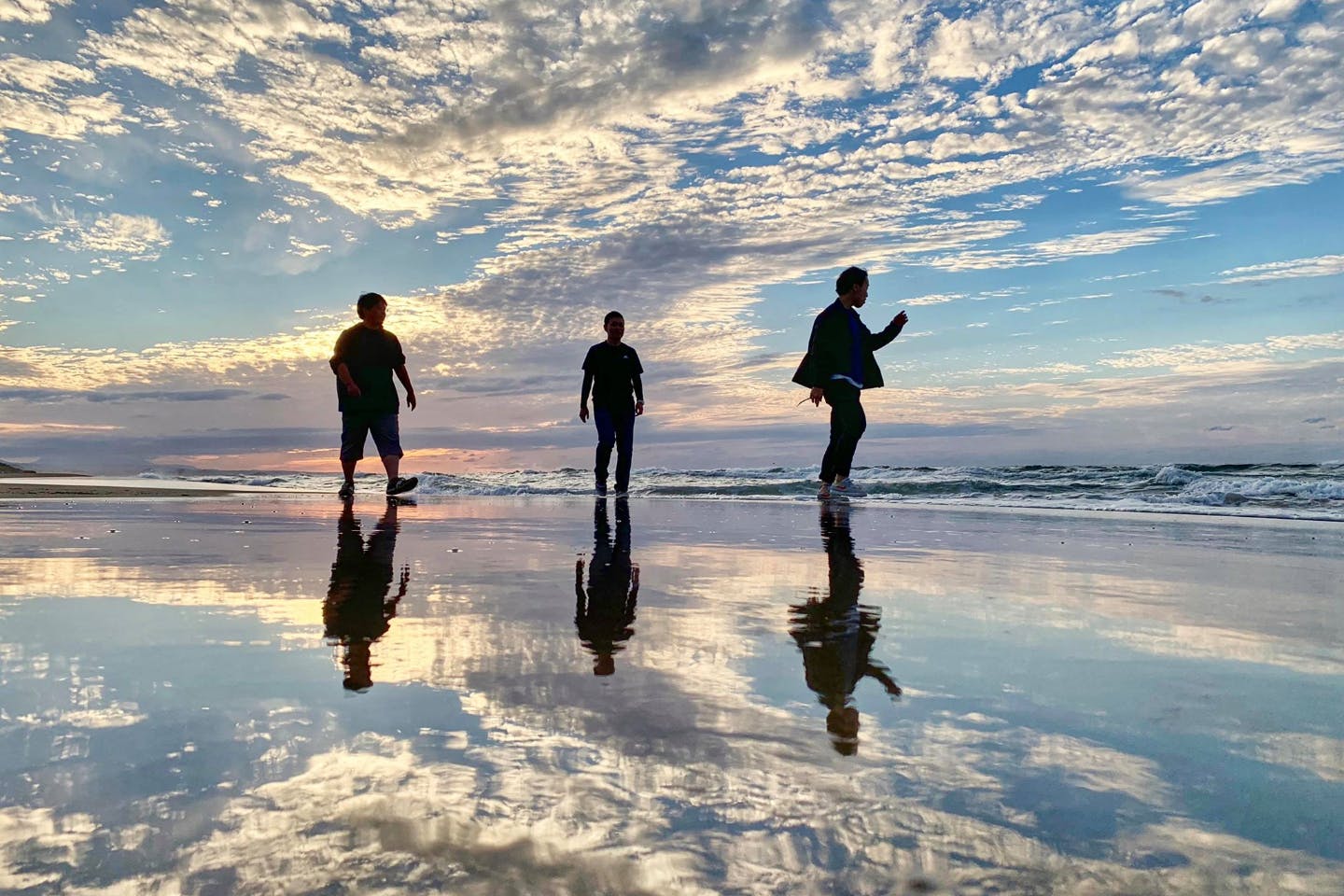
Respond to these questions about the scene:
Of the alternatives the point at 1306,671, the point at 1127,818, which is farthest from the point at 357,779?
the point at 1306,671

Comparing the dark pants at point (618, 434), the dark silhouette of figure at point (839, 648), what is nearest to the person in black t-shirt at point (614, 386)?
the dark pants at point (618, 434)

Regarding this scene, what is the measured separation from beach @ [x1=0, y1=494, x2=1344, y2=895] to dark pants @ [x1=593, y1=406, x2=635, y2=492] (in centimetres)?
845

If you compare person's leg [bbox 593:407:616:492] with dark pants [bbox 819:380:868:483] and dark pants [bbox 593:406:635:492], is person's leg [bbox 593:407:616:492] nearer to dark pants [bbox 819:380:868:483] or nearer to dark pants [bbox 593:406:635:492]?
dark pants [bbox 593:406:635:492]

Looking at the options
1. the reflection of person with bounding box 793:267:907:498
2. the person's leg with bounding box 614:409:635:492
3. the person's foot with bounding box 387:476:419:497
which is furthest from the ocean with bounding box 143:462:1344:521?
the person's foot with bounding box 387:476:419:497

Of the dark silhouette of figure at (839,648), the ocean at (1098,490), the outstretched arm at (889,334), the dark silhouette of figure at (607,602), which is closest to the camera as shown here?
the dark silhouette of figure at (839,648)

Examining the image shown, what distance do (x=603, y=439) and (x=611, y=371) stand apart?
0.92 m

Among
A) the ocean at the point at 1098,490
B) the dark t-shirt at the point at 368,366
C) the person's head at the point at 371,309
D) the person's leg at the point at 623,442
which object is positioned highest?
the person's head at the point at 371,309

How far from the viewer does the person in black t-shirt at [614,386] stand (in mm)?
11211

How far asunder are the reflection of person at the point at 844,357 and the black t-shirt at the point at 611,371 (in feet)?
8.72

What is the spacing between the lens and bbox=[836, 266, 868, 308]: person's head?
29.8 feet

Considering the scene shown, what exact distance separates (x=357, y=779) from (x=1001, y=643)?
1.43 meters

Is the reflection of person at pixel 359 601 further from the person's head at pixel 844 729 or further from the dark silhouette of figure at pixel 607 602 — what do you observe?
the person's head at pixel 844 729

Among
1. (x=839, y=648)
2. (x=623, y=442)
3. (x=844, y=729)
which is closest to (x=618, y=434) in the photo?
(x=623, y=442)

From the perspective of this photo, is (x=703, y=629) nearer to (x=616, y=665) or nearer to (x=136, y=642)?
(x=616, y=665)
